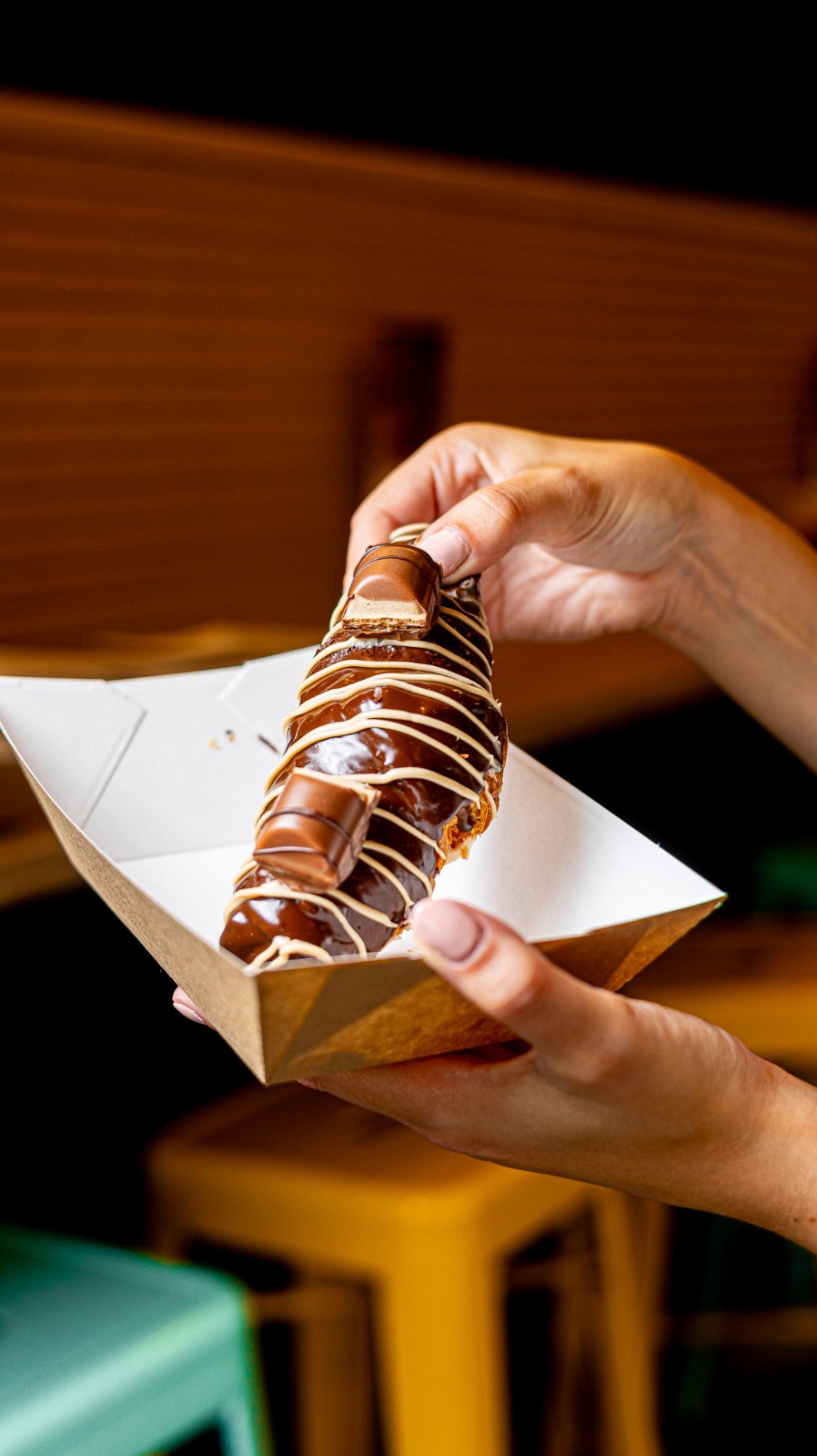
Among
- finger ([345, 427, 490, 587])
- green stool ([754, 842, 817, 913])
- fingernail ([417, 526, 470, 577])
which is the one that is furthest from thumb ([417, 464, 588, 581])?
green stool ([754, 842, 817, 913])

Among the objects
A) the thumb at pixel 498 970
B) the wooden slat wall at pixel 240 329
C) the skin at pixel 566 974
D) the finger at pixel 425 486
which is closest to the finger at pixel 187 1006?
the skin at pixel 566 974

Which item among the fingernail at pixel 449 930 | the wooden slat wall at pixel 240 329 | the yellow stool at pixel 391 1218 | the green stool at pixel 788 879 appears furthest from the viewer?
the green stool at pixel 788 879

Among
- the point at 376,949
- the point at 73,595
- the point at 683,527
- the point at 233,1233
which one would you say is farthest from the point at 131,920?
the point at 73,595

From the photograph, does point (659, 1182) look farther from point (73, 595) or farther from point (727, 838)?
point (727, 838)

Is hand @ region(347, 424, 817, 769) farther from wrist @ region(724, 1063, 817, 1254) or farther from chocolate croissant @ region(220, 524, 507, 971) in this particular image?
wrist @ region(724, 1063, 817, 1254)

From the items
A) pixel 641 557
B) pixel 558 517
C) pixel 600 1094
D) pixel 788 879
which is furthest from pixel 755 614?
pixel 788 879

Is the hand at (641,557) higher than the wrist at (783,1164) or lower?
higher

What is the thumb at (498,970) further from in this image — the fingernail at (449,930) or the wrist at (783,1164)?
the wrist at (783,1164)
